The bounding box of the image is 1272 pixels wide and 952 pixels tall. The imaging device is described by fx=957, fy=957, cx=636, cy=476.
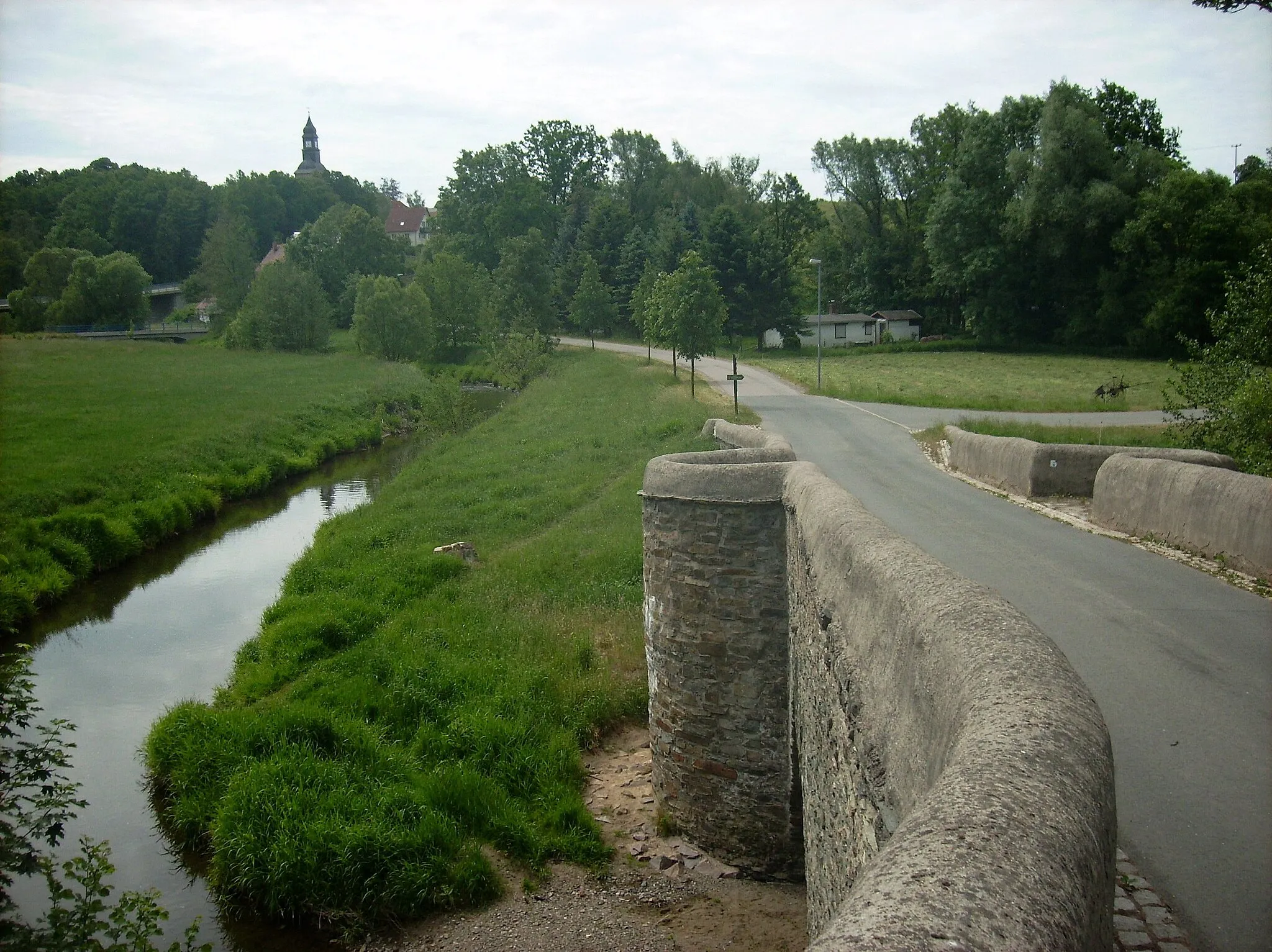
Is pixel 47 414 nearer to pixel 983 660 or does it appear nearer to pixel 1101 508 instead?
pixel 1101 508

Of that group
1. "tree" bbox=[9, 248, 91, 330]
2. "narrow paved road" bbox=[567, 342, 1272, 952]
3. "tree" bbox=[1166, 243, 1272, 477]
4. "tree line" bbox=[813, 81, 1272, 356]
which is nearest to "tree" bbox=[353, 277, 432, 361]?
"tree" bbox=[9, 248, 91, 330]

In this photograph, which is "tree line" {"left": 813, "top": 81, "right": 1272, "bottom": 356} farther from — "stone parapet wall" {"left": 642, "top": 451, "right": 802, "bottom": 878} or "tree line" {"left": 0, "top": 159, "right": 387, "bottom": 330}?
"tree line" {"left": 0, "top": 159, "right": 387, "bottom": 330}

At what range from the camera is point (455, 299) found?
226 feet

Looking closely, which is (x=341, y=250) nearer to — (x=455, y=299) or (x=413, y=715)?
(x=455, y=299)

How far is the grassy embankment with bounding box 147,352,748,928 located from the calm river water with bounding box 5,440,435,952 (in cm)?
38

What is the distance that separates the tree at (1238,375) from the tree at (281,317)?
61.2 metres

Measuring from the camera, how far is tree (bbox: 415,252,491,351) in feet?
226

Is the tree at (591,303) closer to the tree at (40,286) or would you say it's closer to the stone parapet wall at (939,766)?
the tree at (40,286)

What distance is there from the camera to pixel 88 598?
19.3 m

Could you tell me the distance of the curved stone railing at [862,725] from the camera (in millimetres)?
2176

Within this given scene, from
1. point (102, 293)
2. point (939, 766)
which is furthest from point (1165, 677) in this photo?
point (102, 293)

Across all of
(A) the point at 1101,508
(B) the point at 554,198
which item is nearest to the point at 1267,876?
(A) the point at 1101,508

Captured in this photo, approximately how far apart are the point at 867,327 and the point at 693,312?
34.7 metres

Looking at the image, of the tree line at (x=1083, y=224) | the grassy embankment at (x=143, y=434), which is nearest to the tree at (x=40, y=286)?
the grassy embankment at (x=143, y=434)
